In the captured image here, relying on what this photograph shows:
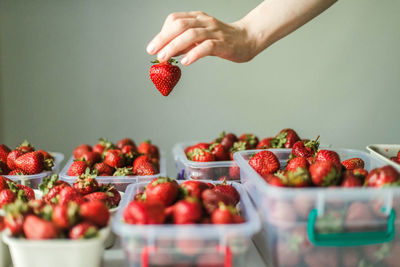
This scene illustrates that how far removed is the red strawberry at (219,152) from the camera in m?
1.69

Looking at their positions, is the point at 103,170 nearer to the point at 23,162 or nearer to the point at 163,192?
the point at 23,162

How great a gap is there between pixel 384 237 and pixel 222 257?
346 mm

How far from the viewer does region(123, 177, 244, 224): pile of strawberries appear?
2.88 feet

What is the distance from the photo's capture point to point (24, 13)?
8.28 feet

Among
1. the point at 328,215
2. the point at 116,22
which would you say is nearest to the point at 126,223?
the point at 328,215

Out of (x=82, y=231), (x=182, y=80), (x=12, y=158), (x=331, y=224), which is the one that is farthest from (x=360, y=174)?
(x=182, y=80)

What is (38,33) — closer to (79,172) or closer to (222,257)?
(79,172)

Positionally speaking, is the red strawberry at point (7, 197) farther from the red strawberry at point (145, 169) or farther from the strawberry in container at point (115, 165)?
the red strawberry at point (145, 169)

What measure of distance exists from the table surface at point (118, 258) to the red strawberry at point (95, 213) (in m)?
0.17

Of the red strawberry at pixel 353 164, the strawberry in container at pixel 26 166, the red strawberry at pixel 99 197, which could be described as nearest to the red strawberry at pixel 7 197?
the red strawberry at pixel 99 197

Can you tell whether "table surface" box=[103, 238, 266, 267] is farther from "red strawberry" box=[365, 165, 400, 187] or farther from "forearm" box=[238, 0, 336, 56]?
"forearm" box=[238, 0, 336, 56]

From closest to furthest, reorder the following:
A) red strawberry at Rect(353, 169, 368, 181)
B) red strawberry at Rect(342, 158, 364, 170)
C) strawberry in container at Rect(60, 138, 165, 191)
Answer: red strawberry at Rect(353, 169, 368, 181)
red strawberry at Rect(342, 158, 364, 170)
strawberry in container at Rect(60, 138, 165, 191)

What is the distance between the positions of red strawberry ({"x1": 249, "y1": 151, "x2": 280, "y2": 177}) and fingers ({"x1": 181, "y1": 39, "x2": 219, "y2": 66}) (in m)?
0.35

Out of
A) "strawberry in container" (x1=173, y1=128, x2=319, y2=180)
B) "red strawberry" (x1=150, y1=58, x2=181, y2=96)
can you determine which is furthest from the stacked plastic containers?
"red strawberry" (x1=150, y1=58, x2=181, y2=96)
